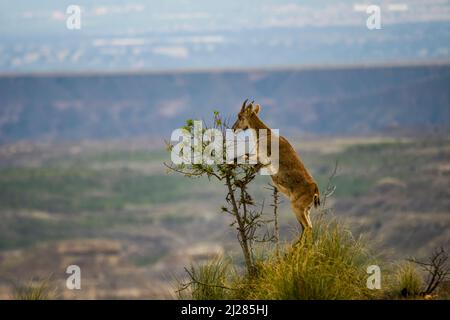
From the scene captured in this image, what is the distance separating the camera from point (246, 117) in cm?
1945

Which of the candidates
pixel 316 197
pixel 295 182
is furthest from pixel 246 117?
pixel 316 197

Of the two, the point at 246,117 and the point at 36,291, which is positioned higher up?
the point at 246,117

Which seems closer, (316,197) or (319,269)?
(316,197)

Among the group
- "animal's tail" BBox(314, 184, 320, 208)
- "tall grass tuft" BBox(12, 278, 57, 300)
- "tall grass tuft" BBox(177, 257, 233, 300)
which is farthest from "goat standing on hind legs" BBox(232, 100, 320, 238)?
"tall grass tuft" BBox(12, 278, 57, 300)

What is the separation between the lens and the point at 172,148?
19.7 meters

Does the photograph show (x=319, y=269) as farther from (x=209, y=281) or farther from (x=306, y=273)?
(x=209, y=281)

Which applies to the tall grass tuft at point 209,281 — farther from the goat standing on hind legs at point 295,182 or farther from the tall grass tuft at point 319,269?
the goat standing on hind legs at point 295,182

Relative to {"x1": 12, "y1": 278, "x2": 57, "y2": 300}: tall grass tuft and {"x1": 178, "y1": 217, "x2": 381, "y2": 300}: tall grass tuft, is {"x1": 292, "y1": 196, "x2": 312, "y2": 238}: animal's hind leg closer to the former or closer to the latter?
{"x1": 178, "y1": 217, "x2": 381, "y2": 300}: tall grass tuft

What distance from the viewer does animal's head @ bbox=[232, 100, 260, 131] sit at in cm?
1941

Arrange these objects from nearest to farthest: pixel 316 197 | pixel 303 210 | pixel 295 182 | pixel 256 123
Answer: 1. pixel 295 182
2. pixel 316 197
3. pixel 303 210
4. pixel 256 123

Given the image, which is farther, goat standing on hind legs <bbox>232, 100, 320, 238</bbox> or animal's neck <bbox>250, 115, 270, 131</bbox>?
animal's neck <bbox>250, 115, 270, 131</bbox>
